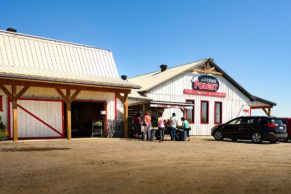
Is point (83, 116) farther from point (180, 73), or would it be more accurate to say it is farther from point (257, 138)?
point (257, 138)

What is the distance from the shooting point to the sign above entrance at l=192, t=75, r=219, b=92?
25244 mm

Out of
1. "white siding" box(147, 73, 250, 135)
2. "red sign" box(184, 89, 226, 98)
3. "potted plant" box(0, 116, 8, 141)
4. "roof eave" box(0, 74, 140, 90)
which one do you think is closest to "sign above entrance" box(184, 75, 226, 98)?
"red sign" box(184, 89, 226, 98)

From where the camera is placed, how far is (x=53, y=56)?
752 inches

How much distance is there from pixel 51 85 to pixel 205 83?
47.0 ft

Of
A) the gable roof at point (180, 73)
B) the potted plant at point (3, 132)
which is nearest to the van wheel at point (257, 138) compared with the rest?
the gable roof at point (180, 73)

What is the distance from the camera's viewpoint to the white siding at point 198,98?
77.0 feet

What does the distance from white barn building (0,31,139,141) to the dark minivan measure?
653cm

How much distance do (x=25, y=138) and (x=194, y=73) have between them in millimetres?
14459

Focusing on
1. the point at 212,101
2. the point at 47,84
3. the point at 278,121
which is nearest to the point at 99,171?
the point at 47,84

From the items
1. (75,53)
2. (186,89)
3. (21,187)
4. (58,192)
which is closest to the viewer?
(58,192)

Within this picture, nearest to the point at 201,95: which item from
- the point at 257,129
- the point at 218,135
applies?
the point at 218,135

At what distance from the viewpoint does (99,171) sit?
755 centimetres

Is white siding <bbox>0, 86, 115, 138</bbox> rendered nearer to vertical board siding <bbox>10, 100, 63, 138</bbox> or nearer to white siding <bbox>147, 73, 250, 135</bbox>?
vertical board siding <bbox>10, 100, 63, 138</bbox>

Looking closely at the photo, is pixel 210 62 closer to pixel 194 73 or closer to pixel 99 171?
pixel 194 73
